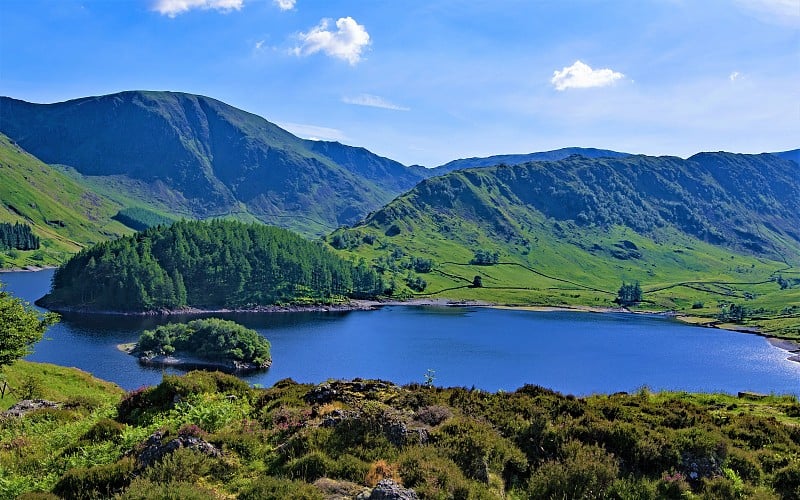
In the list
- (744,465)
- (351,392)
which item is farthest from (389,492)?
(744,465)

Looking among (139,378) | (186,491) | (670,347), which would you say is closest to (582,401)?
(186,491)

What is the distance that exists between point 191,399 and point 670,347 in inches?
7758

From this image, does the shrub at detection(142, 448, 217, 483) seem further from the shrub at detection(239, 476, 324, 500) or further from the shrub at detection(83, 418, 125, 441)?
the shrub at detection(83, 418, 125, 441)

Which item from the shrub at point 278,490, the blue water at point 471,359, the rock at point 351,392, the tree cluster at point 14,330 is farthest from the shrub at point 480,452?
the blue water at point 471,359

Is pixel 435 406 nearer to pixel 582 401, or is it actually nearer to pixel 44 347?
pixel 582 401

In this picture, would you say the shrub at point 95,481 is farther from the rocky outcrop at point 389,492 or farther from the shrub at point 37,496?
the rocky outcrop at point 389,492

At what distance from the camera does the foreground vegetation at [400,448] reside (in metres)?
16.4

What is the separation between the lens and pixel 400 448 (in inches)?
736

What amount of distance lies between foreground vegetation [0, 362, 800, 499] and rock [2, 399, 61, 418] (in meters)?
3.15

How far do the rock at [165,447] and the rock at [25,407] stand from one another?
15201mm

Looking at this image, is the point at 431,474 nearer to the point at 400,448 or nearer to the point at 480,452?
the point at 400,448

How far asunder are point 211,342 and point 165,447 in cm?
12580

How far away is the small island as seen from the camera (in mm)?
131500

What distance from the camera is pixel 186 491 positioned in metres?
14.1
